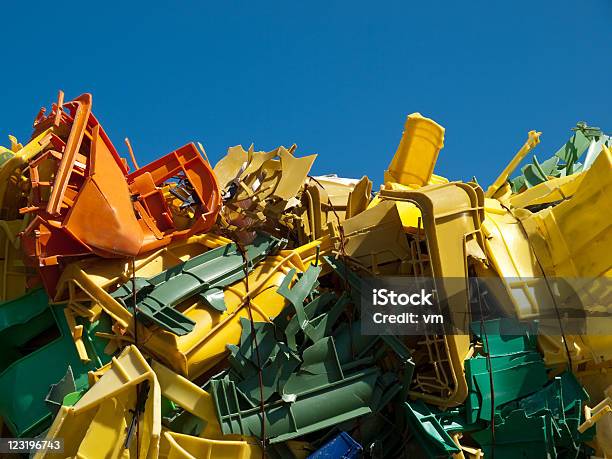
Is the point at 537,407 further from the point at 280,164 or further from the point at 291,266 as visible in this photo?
the point at 280,164

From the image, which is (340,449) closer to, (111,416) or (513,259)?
(111,416)

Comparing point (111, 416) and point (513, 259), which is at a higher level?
point (513, 259)

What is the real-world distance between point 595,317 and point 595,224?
93 centimetres

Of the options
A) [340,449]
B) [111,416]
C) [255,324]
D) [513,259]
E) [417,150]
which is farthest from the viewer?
[417,150]

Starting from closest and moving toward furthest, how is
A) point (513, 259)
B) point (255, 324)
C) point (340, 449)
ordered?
point (340, 449)
point (255, 324)
point (513, 259)

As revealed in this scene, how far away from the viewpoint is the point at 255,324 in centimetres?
710

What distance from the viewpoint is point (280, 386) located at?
6867 mm

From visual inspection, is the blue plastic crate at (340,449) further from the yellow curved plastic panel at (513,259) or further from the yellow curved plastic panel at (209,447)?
the yellow curved plastic panel at (513,259)

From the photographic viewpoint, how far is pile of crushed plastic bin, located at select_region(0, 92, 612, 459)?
6.72 meters

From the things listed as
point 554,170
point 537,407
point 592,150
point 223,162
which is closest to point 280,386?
point 537,407

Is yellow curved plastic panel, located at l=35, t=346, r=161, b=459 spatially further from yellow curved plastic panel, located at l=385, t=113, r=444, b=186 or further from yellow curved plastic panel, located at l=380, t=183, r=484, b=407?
yellow curved plastic panel, located at l=385, t=113, r=444, b=186

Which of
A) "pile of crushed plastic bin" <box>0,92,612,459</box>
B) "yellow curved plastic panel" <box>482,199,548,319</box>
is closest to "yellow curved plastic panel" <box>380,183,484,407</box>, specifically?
"pile of crushed plastic bin" <box>0,92,612,459</box>

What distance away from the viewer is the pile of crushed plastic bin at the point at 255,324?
22.1 ft

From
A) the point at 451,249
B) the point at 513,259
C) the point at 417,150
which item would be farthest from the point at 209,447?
the point at 417,150
